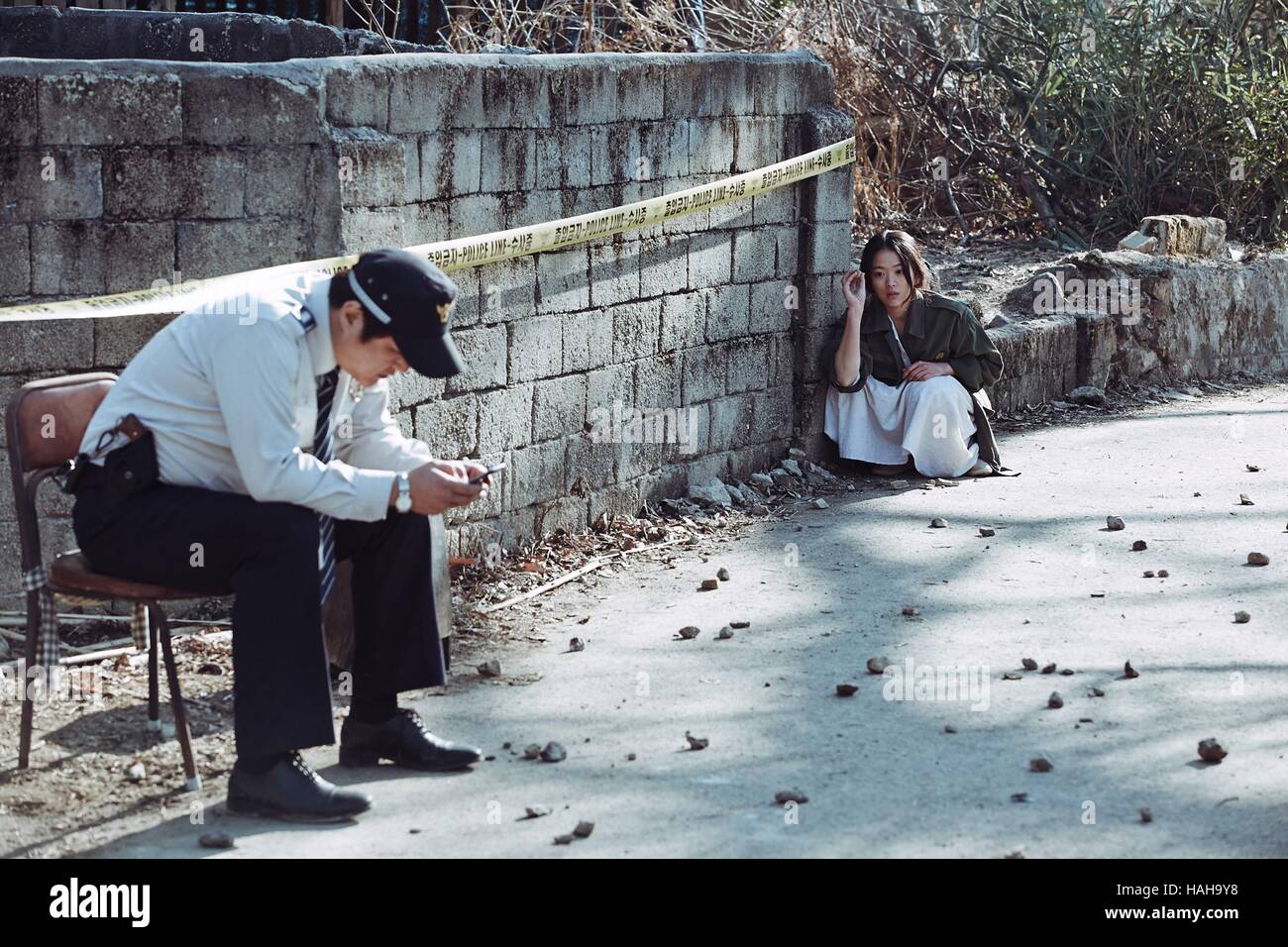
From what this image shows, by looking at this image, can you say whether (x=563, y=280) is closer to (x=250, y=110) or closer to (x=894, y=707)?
(x=250, y=110)

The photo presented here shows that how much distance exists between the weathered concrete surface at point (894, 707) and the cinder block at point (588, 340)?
3.14 feet

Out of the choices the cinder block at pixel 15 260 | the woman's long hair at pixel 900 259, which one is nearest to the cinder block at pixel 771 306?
the woman's long hair at pixel 900 259

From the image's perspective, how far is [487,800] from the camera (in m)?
4.30

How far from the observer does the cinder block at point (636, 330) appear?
7312 millimetres

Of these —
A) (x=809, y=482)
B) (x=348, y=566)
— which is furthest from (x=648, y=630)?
(x=809, y=482)

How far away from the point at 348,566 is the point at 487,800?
878 millimetres

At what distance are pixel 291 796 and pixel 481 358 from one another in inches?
106

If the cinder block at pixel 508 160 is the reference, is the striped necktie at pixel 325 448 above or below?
below

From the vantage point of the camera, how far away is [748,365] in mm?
8188

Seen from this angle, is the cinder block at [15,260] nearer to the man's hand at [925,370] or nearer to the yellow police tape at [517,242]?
the yellow police tape at [517,242]

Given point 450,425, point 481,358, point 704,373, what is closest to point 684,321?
point 704,373

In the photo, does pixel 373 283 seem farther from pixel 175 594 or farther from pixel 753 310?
pixel 753 310

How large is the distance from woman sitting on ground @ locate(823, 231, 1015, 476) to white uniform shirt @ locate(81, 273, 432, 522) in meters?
4.49

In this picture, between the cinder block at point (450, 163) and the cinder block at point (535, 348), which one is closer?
the cinder block at point (450, 163)
